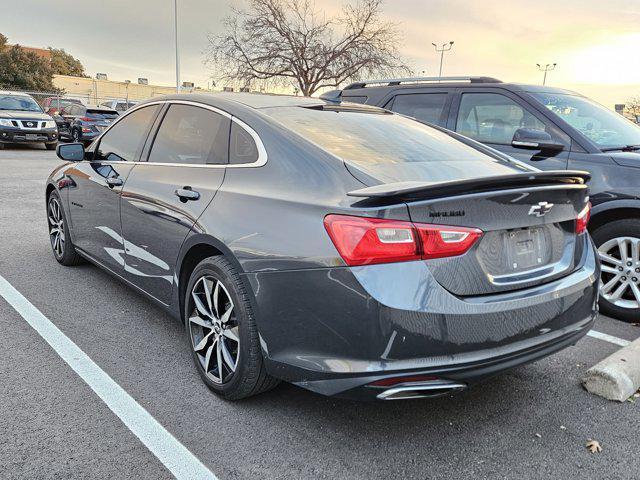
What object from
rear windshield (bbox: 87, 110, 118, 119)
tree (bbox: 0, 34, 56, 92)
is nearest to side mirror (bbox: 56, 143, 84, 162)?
rear windshield (bbox: 87, 110, 118, 119)

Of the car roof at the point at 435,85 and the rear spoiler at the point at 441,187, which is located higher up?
the car roof at the point at 435,85

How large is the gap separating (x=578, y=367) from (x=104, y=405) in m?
2.95

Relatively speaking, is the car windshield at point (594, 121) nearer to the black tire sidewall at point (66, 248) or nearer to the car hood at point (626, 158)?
the car hood at point (626, 158)

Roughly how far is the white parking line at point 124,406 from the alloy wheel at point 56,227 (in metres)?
1.22

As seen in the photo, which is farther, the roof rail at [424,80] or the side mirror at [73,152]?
the roof rail at [424,80]

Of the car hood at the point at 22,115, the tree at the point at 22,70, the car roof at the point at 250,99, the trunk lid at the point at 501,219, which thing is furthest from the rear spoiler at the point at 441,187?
the tree at the point at 22,70

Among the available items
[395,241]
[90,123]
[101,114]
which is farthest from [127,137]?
[101,114]

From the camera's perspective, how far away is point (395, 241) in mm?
2117

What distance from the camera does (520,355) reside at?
2.33 metres

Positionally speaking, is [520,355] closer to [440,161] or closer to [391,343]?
[391,343]

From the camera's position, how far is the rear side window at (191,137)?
3125 mm

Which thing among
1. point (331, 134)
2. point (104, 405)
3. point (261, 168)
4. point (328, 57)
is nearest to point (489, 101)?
point (331, 134)

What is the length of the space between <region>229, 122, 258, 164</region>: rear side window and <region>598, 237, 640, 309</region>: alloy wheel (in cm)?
297

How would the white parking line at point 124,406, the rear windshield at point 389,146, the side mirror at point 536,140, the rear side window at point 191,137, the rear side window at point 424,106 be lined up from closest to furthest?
the white parking line at point 124,406 < the rear windshield at point 389,146 < the rear side window at point 191,137 < the side mirror at point 536,140 < the rear side window at point 424,106
